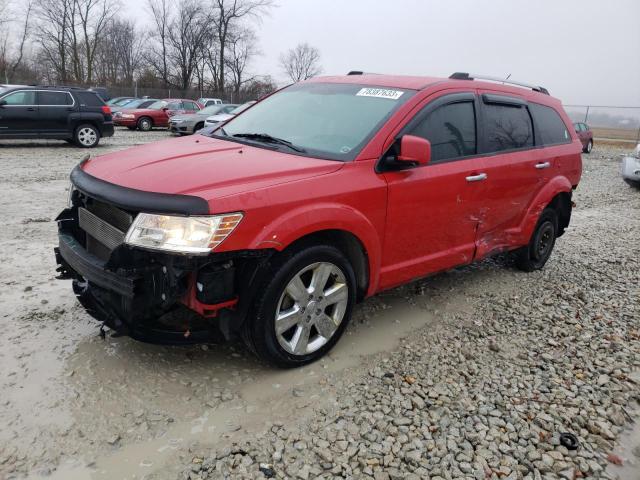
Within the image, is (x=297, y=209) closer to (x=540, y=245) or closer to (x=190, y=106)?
(x=540, y=245)

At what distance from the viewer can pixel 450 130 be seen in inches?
152

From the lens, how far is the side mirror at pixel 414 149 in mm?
3174

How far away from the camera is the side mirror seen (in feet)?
10.4

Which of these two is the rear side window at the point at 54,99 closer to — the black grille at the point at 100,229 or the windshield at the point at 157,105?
the windshield at the point at 157,105

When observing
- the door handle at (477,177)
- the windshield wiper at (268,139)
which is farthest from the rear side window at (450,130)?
the windshield wiper at (268,139)

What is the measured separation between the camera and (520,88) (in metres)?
4.80

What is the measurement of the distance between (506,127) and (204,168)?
2.81 metres

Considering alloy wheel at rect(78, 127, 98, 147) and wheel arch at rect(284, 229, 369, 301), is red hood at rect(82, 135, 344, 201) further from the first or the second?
alloy wheel at rect(78, 127, 98, 147)

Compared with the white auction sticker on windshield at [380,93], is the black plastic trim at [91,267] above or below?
below

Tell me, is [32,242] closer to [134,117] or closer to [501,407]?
[501,407]

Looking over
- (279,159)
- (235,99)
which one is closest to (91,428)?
(279,159)

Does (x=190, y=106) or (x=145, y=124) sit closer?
(x=145, y=124)

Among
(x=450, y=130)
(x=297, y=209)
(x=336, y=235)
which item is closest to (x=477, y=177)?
(x=450, y=130)

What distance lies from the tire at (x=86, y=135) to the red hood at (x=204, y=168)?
458 inches
